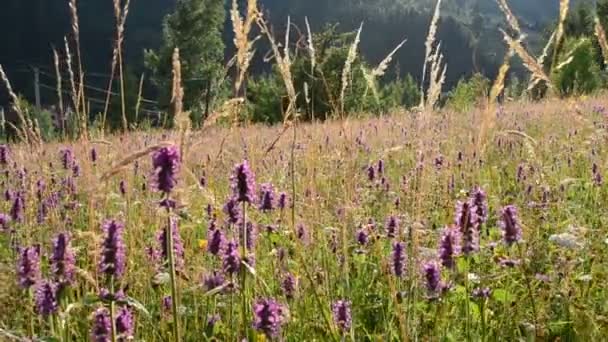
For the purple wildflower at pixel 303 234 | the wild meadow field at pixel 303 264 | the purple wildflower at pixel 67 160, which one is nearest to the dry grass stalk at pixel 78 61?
the wild meadow field at pixel 303 264

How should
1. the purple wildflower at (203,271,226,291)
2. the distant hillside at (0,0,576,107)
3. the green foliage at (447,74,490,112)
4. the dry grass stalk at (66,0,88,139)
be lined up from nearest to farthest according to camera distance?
the dry grass stalk at (66,0,88,139) → the purple wildflower at (203,271,226,291) → the green foliage at (447,74,490,112) → the distant hillside at (0,0,576,107)

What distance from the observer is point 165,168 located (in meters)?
1.19

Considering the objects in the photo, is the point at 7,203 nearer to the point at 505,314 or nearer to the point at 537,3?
the point at 505,314

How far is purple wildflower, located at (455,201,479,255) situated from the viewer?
1794 mm

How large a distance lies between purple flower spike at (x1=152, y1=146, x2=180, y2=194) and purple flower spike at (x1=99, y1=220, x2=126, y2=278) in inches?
10.1

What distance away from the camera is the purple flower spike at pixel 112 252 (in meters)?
1.35

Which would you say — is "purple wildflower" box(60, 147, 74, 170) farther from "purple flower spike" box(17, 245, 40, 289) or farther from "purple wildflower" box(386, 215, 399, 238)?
"purple flower spike" box(17, 245, 40, 289)

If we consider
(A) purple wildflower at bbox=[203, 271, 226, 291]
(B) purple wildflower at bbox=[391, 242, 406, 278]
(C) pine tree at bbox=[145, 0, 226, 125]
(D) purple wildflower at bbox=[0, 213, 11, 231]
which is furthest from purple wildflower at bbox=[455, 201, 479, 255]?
(C) pine tree at bbox=[145, 0, 226, 125]

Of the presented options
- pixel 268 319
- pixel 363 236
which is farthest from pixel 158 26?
pixel 268 319

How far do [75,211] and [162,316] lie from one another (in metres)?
1.64

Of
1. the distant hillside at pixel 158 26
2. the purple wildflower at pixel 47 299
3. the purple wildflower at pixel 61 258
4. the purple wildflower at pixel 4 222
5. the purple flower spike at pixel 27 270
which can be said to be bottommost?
the purple wildflower at pixel 4 222

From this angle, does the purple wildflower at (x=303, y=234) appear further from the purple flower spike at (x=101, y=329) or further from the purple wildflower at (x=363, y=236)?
the purple flower spike at (x=101, y=329)

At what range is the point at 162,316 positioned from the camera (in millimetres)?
1956

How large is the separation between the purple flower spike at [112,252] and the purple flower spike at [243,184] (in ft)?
1.01
